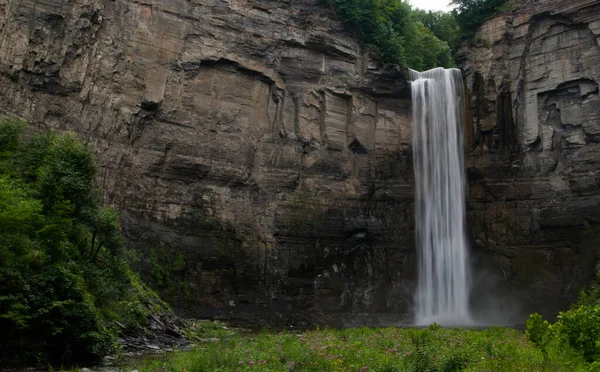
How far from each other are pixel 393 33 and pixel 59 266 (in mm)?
32457

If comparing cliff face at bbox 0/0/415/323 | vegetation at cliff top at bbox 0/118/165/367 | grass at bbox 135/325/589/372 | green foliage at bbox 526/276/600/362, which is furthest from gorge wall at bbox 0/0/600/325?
green foliage at bbox 526/276/600/362

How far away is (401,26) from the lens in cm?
4494

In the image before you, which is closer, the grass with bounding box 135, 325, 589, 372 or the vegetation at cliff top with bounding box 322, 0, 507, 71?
the grass with bounding box 135, 325, 589, 372

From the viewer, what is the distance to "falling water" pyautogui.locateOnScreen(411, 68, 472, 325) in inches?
1444

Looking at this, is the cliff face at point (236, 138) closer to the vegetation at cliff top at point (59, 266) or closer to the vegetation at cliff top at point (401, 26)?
the vegetation at cliff top at point (401, 26)

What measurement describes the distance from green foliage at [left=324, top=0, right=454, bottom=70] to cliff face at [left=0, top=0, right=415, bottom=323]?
1.32 metres

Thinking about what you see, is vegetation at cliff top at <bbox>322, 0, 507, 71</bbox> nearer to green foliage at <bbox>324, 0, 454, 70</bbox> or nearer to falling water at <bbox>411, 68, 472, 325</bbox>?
green foliage at <bbox>324, 0, 454, 70</bbox>

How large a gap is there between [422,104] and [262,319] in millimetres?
19727

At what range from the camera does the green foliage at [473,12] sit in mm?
40634

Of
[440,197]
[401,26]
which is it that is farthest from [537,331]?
[401,26]

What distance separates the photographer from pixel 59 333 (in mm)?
14148

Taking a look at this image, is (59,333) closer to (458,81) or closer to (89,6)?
(89,6)

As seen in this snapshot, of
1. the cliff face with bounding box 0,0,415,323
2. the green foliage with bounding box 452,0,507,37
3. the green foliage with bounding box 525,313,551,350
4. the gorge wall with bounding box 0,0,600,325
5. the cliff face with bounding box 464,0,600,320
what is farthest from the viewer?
the green foliage with bounding box 452,0,507,37

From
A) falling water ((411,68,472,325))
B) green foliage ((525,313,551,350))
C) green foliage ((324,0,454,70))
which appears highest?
green foliage ((324,0,454,70))
